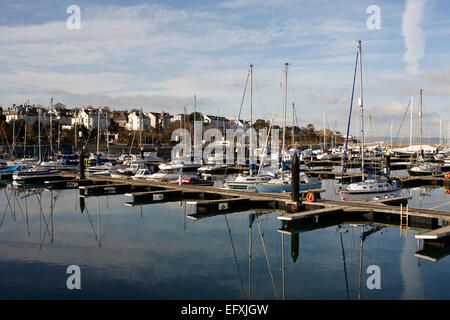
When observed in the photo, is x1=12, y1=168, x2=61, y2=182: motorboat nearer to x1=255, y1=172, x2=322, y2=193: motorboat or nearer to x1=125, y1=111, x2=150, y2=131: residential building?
x1=255, y1=172, x2=322, y2=193: motorboat

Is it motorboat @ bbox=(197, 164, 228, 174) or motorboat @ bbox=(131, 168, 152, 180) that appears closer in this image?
motorboat @ bbox=(131, 168, 152, 180)

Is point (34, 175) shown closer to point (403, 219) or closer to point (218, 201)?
point (218, 201)

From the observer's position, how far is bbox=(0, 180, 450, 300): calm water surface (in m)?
13.4

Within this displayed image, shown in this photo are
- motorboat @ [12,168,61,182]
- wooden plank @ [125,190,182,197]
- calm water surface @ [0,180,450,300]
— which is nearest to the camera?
calm water surface @ [0,180,450,300]

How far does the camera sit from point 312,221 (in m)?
23.7

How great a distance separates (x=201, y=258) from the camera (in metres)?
17.0

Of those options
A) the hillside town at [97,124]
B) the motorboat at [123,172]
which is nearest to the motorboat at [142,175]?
the motorboat at [123,172]

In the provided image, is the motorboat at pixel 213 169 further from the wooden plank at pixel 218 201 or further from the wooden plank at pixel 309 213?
the wooden plank at pixel 309 213

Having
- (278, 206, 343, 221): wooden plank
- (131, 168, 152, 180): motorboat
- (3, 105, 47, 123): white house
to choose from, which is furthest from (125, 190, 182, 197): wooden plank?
(3, 105, 47, 123): white house
